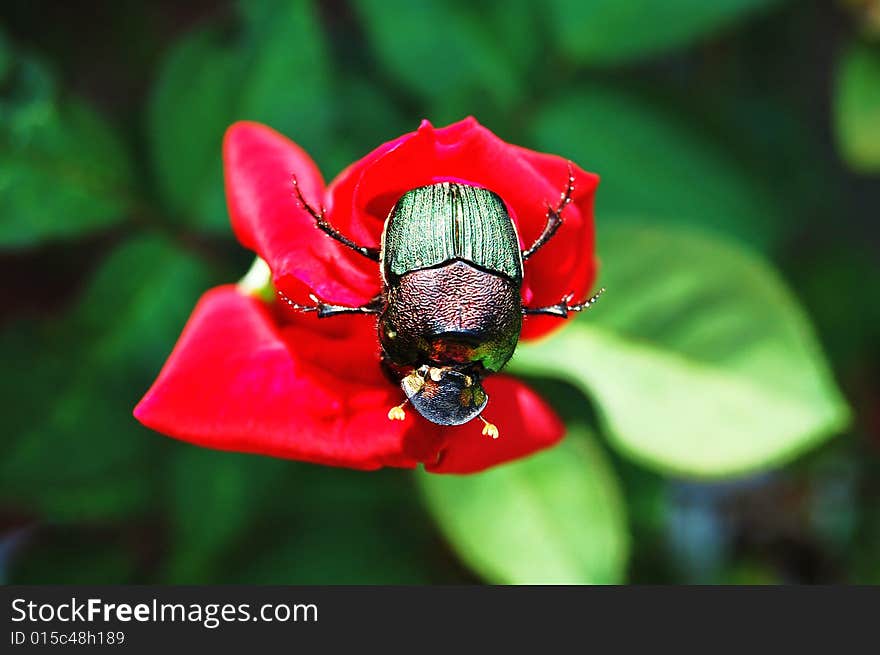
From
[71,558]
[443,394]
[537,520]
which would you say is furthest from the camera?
[71,558]

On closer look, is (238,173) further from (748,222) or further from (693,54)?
(693,54)

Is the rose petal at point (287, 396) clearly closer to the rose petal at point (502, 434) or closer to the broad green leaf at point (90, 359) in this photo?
the rose petal at point (502, 434)

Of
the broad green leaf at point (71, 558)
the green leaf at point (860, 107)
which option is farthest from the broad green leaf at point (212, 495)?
the green leaf at point (860, 107)

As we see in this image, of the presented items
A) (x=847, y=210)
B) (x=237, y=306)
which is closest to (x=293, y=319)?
(x=237, y=306)

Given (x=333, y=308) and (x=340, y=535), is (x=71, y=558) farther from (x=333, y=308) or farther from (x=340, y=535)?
(x=333, y=308)

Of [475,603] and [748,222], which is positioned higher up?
[748,222]

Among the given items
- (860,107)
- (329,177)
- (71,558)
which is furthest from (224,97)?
(860,107)

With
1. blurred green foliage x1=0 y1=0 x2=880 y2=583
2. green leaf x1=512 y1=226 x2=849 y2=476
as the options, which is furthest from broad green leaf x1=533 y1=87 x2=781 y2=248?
green leaf x1=512 y1=226 x2=849 y2=476
